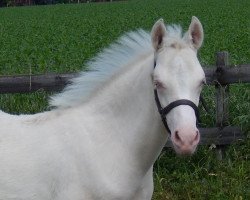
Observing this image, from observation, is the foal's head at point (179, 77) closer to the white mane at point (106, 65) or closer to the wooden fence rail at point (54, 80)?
the white mane at point (106, 65)

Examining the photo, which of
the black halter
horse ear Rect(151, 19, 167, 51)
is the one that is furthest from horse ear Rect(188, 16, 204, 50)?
the black halter

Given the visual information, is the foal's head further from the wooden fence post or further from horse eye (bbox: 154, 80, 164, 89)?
the wooden fence post

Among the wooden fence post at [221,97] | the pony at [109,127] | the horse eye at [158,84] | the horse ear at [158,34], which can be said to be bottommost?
the wooden fence post at [221,97]

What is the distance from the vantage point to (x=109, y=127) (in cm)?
436

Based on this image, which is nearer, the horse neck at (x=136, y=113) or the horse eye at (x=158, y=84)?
the horse eye at (x=158, y=84)

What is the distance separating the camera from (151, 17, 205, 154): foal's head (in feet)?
12.3

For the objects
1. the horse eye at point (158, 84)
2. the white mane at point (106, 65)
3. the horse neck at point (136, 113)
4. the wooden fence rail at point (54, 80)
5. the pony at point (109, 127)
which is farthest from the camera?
the wooden fence rail at point (54, 80)

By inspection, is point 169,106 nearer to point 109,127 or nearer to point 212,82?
point 109,127

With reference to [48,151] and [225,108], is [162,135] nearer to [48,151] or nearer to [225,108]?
[48,151]

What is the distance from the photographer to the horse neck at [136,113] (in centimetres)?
425

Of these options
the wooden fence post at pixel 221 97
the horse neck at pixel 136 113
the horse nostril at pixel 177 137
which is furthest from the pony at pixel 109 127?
the wooden fence post at pixel 221 97

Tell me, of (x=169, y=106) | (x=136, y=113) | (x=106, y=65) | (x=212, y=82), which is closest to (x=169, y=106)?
(x=169, y=106)

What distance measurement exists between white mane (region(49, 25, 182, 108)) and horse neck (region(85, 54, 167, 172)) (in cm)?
10

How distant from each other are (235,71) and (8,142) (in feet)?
11.4
